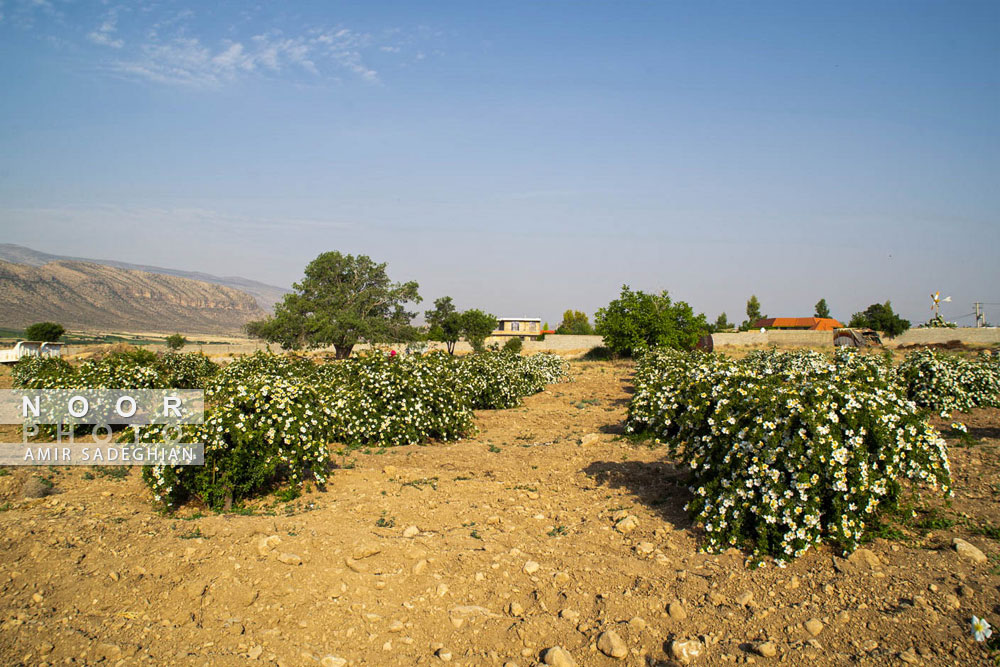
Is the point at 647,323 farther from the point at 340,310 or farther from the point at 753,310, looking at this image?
the point at 753,310

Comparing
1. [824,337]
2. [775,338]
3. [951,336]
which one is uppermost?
[951,336]

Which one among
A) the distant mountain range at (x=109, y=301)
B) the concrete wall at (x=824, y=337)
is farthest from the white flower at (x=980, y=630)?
the distant mountain range at (x=109, y=301)

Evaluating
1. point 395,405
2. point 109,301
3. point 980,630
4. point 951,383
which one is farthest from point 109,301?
point 980,630

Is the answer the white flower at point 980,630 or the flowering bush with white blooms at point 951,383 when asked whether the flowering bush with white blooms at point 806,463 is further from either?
the flowering bush with white blooms at point 951,383

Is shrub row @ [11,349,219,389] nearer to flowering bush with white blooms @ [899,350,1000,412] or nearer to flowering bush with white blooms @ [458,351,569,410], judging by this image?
flowering bush with white blooms @ [458,351,569,410]

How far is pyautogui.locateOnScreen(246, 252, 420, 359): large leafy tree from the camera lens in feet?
125

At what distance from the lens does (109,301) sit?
447ft

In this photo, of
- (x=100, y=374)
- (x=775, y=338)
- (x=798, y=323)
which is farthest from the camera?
(x=798, y=323)

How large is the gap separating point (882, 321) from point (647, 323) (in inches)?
1348

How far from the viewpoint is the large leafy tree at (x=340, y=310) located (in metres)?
38.0

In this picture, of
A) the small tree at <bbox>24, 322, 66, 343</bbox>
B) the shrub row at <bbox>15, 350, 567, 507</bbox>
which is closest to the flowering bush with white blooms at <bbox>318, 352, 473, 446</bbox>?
the shrub row at <bbox>15, 350, 567, 507</bbox>

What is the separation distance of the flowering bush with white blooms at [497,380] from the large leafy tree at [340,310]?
1872cm

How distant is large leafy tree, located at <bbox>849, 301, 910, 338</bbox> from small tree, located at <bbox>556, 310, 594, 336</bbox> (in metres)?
28.2

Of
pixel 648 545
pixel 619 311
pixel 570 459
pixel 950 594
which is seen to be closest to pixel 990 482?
pixel 950 594
